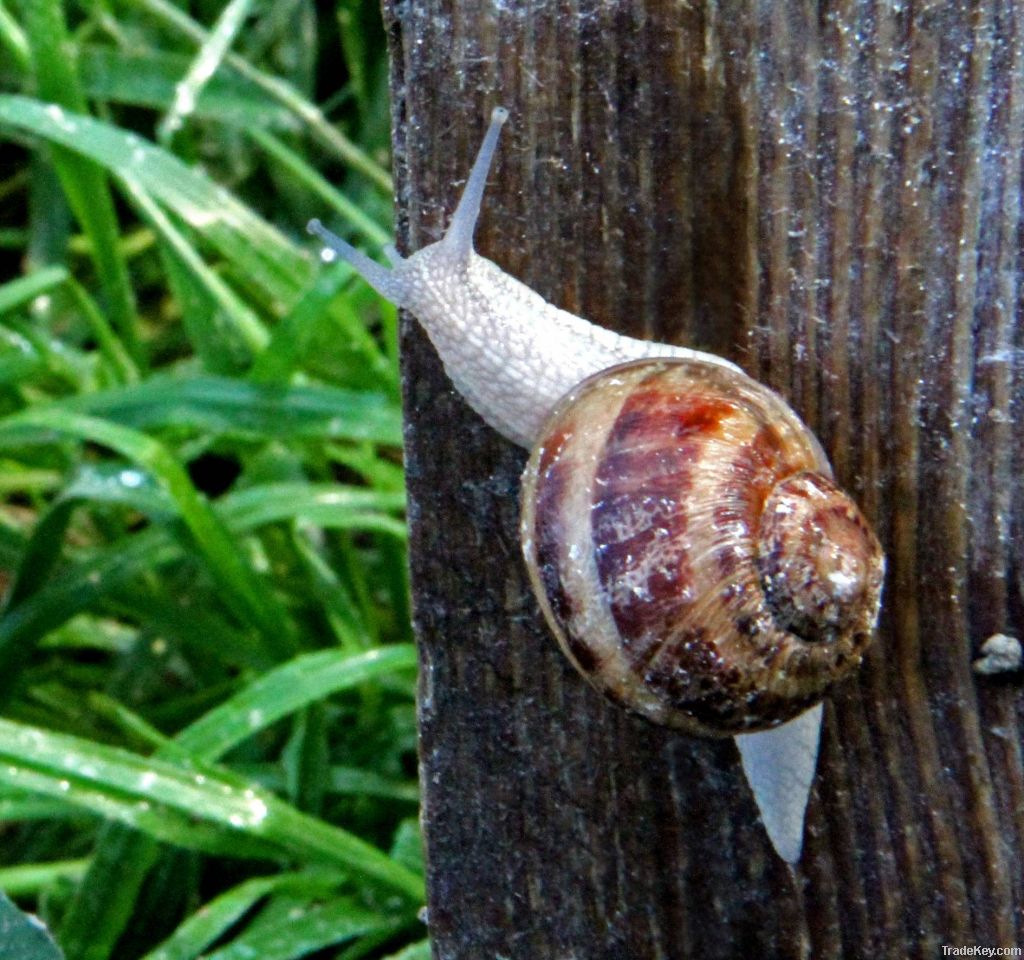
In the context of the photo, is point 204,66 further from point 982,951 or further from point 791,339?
point 982,951

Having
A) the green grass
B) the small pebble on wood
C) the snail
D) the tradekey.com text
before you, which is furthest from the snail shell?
the green grass

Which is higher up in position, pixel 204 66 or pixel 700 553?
pixel 204 66

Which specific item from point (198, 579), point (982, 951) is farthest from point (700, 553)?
point (198, 579)

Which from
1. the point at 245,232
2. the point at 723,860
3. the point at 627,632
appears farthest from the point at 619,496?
the point at 245,232

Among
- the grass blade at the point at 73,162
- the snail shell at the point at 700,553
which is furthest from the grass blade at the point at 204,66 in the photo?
the snail shell at the point at 700,553

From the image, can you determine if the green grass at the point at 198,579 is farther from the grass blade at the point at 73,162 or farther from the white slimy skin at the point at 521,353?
the white slimy skin at the point at 521,353

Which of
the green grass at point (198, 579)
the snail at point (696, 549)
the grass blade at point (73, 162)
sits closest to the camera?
the snail at point (696, 549)

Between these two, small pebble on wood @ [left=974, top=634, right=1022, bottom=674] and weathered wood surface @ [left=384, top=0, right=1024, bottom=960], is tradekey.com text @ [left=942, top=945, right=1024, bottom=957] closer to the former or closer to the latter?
weathered wood surface @ [left=384, top=0, right=1024, bottom=960]
